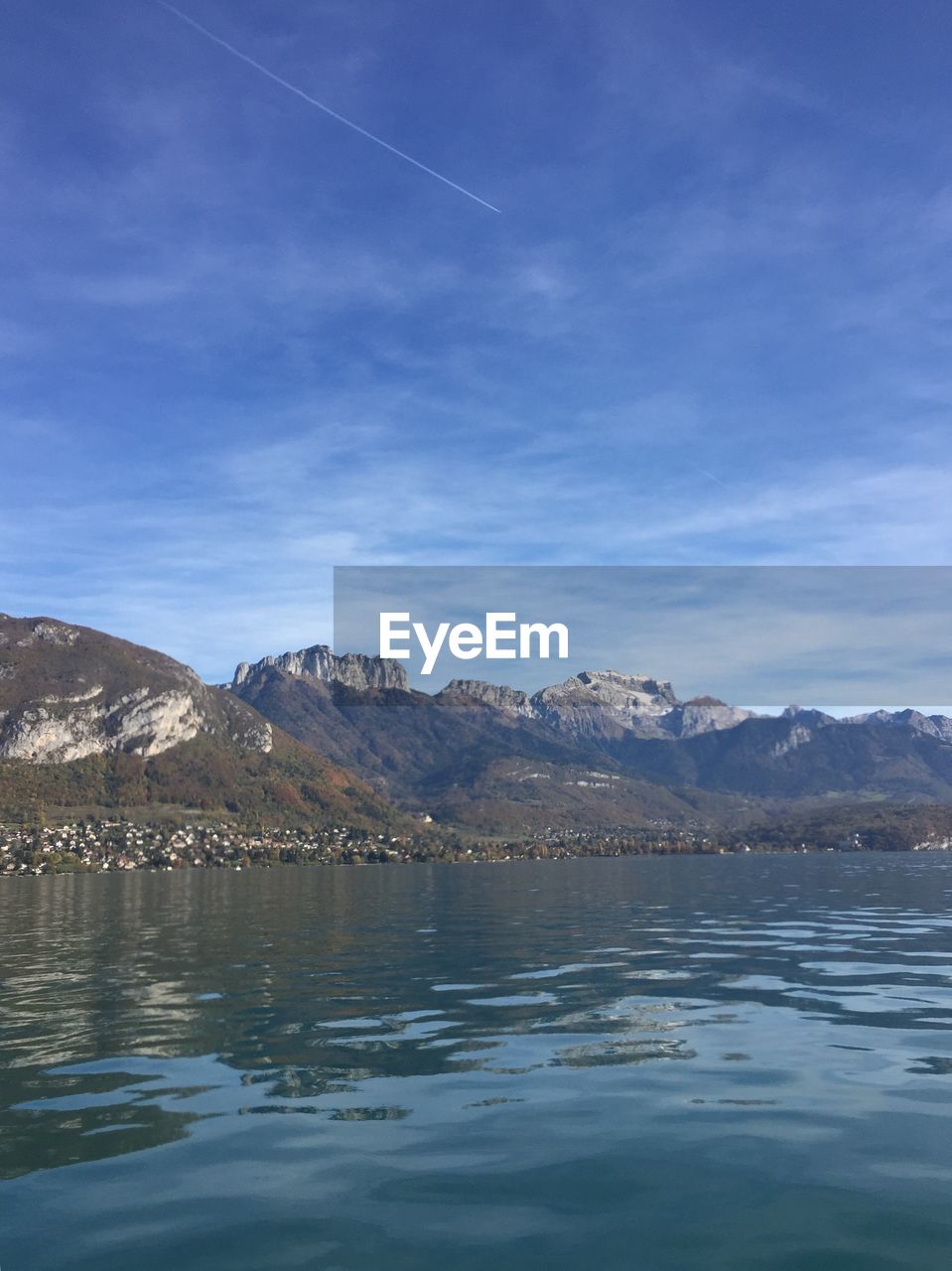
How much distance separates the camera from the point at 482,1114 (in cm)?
2109

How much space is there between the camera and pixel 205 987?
40938 millimetres

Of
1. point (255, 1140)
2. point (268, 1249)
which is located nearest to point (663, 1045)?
point (255, 1140)

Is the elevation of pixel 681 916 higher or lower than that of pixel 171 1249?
lower

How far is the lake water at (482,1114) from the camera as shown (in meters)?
15.0

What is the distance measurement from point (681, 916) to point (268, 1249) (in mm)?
66033

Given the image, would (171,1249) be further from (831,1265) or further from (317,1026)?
(317,1026)

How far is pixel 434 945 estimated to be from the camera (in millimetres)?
57094

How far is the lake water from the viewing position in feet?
49.2

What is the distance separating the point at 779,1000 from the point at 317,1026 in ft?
53.2

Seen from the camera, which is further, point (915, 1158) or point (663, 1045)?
point (663, 1045)

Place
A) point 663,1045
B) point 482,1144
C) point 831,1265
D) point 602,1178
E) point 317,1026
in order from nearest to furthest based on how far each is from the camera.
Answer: point 831,1265 → point 602,1178 → point 482,1144 → point 663,1045 → point 317,1026

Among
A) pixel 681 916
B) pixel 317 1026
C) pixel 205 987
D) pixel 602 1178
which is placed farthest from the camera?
pixel 681 916

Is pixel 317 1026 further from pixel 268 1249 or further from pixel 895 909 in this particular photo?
pixel 895 909

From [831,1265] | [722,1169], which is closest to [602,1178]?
[722,1169]
